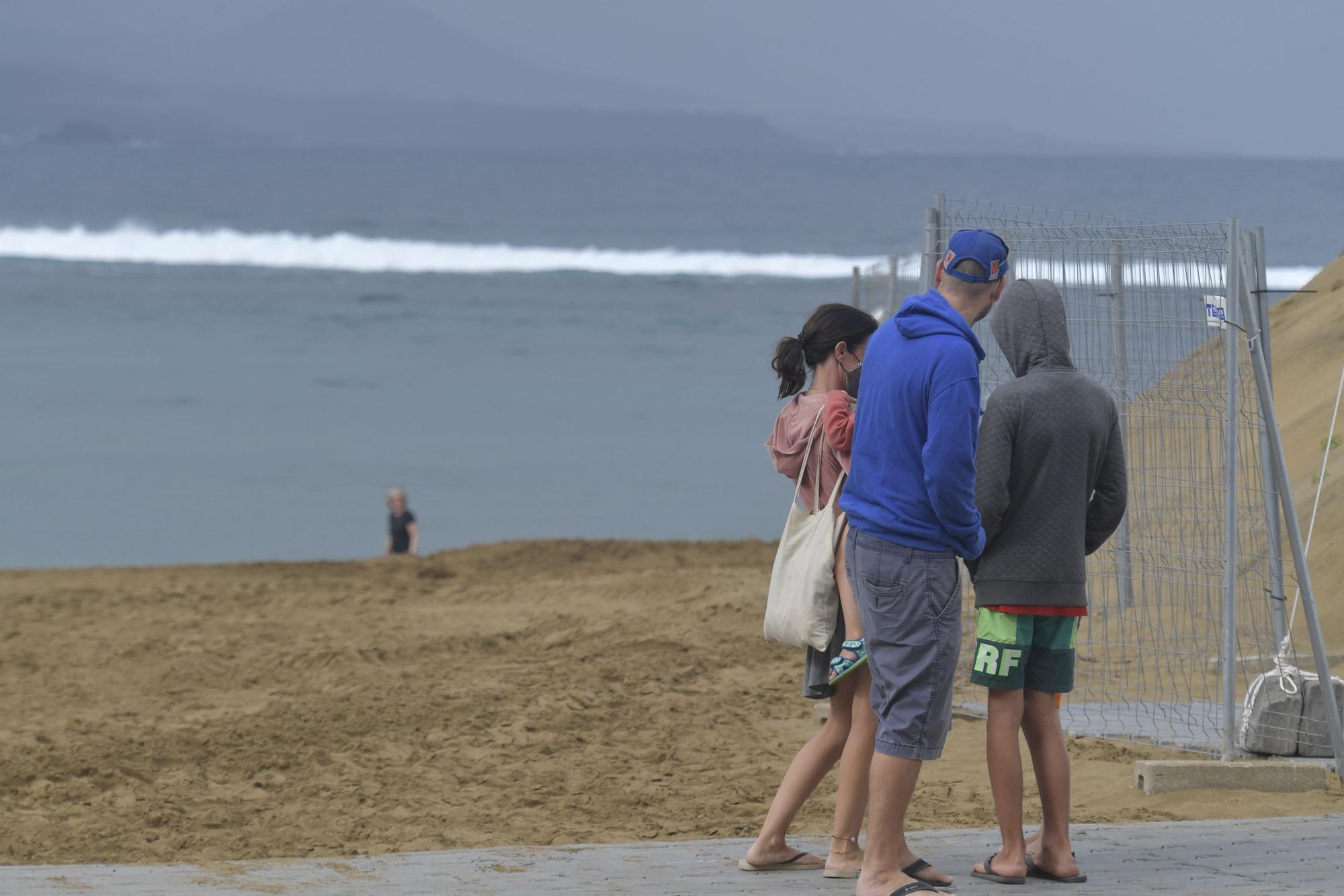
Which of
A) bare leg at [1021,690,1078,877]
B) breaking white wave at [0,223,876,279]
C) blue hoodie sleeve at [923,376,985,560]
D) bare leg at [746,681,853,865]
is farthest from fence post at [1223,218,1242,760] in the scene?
breaking white wave at [0,223,876,279]

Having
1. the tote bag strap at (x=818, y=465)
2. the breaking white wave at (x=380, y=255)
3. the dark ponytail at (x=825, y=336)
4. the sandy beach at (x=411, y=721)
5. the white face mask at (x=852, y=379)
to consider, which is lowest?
the sandy beach at (x=411, y=721)

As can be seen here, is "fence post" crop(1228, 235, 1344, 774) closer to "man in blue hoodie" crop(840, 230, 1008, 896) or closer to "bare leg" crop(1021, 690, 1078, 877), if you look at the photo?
"bare leg" crop(1021, 690, 1078, 877)

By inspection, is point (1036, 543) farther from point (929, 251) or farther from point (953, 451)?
point (929, 251)

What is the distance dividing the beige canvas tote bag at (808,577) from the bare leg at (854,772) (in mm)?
161

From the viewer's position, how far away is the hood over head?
13.5 feet

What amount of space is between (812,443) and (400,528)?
8.45 metres

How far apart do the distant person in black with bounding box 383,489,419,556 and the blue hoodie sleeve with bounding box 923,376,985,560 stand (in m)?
8.87

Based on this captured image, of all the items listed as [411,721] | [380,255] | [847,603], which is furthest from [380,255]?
[847,603]

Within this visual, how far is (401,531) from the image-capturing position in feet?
39.8

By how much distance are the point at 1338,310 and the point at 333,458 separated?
34.8 ft

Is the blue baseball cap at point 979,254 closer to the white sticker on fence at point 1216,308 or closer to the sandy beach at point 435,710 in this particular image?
the white sticker on fence at point 1216,308

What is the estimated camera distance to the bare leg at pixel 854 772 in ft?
13.3

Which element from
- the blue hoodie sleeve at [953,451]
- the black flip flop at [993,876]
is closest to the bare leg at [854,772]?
the black flip flop at [993,876]

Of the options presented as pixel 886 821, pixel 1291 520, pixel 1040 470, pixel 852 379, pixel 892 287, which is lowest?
pixel 886 821
